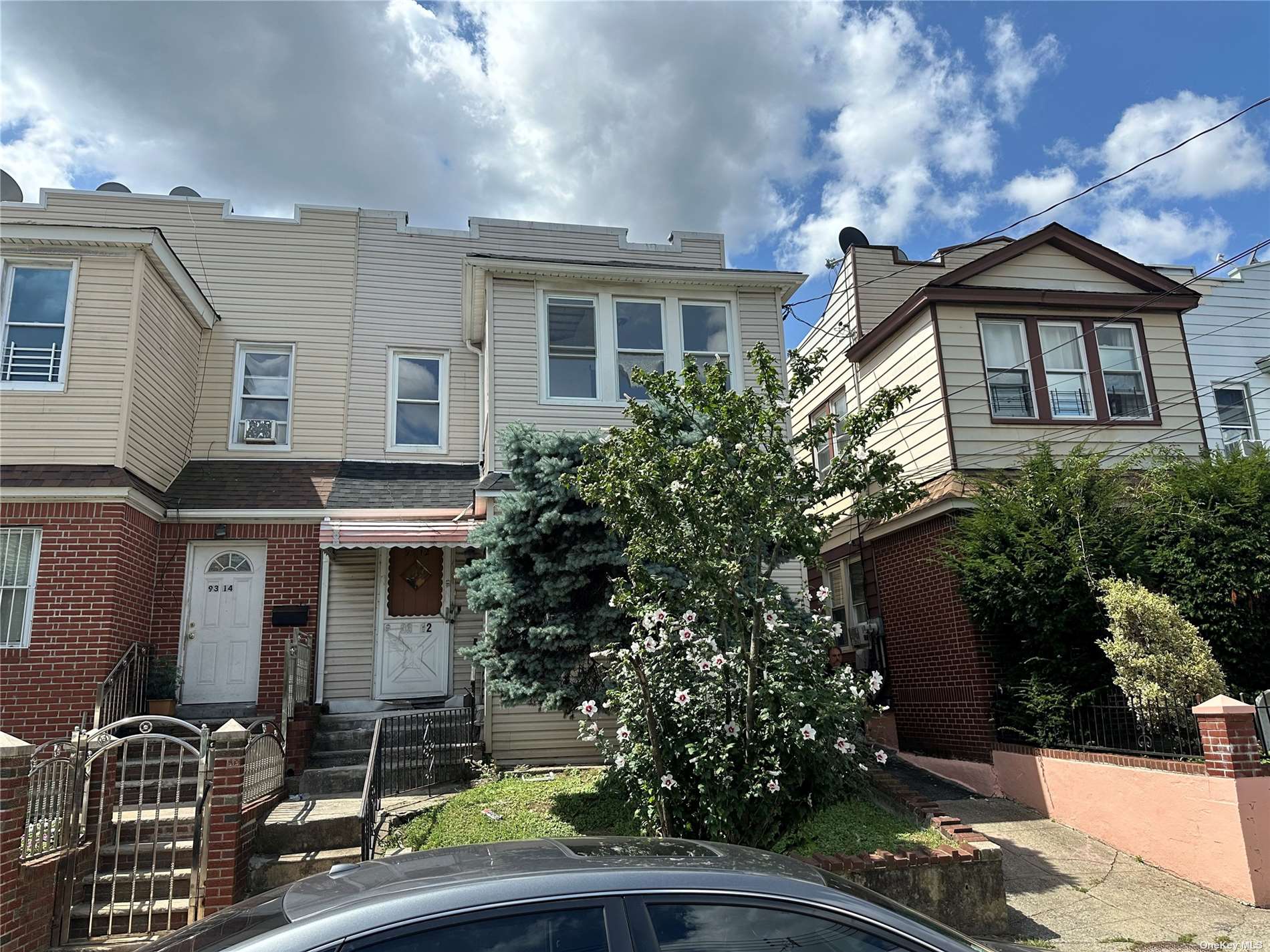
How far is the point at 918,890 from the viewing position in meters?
6.72

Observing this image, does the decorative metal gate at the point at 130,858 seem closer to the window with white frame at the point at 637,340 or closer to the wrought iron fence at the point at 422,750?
the wrought iron fence at the point at 422,750

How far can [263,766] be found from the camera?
8.60 m

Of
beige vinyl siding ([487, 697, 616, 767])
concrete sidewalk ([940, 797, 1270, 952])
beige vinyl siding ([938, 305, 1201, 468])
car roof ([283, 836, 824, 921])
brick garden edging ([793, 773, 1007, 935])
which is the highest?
beige vinyl siding ([938, 305, 1201, 468])

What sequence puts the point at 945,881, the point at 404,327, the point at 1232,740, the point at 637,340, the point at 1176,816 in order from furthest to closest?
1. the point at 404,327
2. the point at 637,340
3. the point at 1176,816
4. the point at 1232,740
5. the point at 945,881

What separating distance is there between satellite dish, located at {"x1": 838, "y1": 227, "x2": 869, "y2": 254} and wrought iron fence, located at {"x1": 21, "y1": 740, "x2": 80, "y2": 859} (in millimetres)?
14987

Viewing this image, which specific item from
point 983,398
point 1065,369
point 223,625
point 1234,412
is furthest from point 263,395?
point 1234,412

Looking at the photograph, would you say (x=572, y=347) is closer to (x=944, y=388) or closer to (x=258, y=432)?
(x=258, y=432)

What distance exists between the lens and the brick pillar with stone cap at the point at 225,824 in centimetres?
700

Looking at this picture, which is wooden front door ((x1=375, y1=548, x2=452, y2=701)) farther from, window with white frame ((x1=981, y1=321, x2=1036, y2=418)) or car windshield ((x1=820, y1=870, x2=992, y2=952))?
car windshield ((x1=820, y1=870, x2=992, y2=952))

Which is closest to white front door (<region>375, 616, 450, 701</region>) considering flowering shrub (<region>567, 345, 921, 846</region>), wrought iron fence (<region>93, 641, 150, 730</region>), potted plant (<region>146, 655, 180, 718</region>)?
potted plant (<region>146, 655, 180, 718</region>)

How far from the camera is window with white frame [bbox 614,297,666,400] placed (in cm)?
1316

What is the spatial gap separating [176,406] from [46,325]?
204cm

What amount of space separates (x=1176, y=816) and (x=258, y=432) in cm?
1317

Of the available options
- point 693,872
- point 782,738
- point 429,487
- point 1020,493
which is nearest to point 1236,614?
point 1020,493
